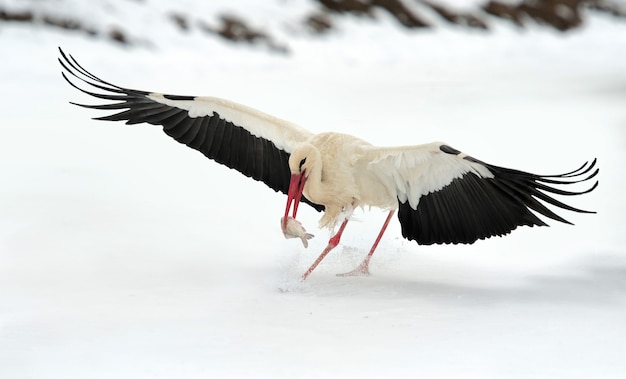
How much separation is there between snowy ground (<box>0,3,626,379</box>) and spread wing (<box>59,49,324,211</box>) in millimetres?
544

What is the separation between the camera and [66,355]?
361cm

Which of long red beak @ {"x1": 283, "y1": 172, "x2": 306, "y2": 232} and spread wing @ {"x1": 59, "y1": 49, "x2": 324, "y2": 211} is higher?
spread wing @ {"x1": 59, "y1": 49, "x2": 324, "y2": 211}

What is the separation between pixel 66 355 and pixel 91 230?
7.36 ft

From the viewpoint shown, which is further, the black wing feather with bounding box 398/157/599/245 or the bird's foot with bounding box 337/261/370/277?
the bird's foot with bounding box 337/261/370/277

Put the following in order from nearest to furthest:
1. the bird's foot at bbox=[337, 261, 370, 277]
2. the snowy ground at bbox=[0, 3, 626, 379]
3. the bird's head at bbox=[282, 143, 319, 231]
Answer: the snowy ground at bbox=[0, 3, 626, 379] < the bird's head at bbox=[282, 143, 319, 231] < the bird's foot at bbox=[337, 261, 370, 277]

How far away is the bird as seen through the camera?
4.46 m

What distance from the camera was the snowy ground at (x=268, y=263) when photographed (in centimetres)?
367

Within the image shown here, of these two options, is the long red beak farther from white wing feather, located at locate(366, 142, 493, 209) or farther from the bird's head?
white wing feather, located at locate(366, 142, 493, 209)

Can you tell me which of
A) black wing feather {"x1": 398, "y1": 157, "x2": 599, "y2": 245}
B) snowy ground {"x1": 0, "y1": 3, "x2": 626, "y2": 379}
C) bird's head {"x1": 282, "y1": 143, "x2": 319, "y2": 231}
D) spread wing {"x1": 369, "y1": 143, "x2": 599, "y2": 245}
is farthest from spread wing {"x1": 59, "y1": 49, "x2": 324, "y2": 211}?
black wing feather {"x1": 398, "y1": 157, "x2": 599, "y2": 245}

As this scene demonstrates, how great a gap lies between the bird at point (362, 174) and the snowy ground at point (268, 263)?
336mm

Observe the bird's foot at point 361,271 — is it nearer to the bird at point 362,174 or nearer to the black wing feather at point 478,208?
the bird at point 362,174

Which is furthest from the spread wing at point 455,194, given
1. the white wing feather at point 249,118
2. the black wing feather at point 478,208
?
the white wing feather at point 249,118

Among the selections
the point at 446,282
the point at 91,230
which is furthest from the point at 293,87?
the point at 446,282

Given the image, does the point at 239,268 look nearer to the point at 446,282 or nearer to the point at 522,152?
the point at 446,282
